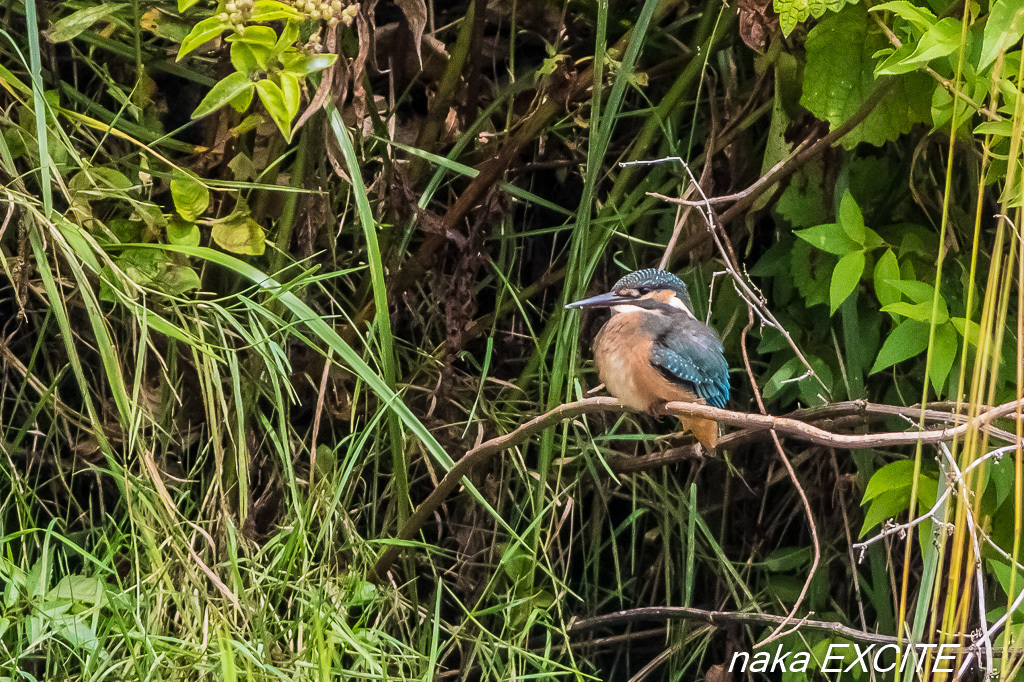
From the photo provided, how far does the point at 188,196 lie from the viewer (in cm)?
145

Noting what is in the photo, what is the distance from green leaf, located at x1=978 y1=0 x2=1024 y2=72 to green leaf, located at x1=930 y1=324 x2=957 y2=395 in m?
0.35

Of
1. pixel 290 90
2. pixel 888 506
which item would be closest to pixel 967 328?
pixel 888 506

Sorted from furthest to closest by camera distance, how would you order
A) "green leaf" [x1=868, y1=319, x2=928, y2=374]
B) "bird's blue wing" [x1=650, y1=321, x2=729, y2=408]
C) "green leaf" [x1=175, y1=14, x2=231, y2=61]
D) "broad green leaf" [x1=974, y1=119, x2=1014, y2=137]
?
1. "bird's blue wing" [x1=650, y1=321, x2=729, y2=408]
2. "green leaf" [x1=868, y1=319, x2=928, y2=374]
3. "broad green leaf" [x1=974, y1=119, x2=1014, y2=137]
4. "green leaf" [x1=175, y1=14, x2=231, y2=61]

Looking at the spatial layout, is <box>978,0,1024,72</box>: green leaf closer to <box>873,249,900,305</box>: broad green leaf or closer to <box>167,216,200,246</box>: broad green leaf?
<box>873,249,900,305</box>: broad green leaf

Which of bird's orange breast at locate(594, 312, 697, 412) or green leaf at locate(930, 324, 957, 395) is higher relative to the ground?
green leaf at locate(930, 324, 957, 395)

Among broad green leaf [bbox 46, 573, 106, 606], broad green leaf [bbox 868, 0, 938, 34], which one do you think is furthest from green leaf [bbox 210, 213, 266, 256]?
broad green leaf [bbox 868, 0, 938, 34]

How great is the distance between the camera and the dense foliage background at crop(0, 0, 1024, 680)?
1.38 metres

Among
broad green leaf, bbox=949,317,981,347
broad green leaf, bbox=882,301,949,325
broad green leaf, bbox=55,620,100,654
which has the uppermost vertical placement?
broad green leaf, bbox=882,301,949,325

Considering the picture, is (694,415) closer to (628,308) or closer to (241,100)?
(628,308)

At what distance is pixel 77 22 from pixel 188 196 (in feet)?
0.93

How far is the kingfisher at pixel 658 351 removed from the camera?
1.44 m

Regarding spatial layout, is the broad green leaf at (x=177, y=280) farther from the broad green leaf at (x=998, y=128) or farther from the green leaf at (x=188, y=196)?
the broad green leaf at (x=998, y=128)

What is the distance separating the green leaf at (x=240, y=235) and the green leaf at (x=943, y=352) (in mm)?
941

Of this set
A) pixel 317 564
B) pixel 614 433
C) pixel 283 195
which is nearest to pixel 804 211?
pixel 614 433
